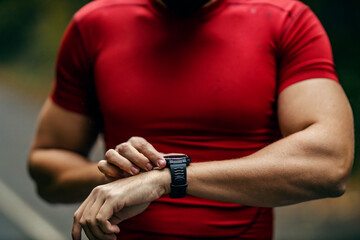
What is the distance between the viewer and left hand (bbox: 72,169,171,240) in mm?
671

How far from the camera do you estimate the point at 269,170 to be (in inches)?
28.5

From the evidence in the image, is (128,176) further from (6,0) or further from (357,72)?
(6,0)

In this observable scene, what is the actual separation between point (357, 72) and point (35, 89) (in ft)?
9.23

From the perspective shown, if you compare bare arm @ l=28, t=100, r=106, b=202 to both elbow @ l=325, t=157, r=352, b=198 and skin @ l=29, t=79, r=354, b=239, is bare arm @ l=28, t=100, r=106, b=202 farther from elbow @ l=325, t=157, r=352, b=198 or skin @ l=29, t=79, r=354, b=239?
elbow @ l=325, t=157, r=352, b=198

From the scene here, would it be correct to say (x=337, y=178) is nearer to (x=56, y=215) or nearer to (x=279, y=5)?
(x=279, y=5)

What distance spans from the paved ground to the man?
5.49 ft

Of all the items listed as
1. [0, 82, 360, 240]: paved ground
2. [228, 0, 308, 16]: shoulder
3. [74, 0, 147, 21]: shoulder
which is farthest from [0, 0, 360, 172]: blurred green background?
[228, 0, 308, 16]: shoulder

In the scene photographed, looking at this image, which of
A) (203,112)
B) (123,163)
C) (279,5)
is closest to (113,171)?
(123,163)

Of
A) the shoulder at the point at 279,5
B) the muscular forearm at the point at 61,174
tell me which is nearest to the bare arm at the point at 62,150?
the muscular forearm at the point at 61,174

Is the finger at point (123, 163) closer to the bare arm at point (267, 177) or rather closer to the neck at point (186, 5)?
the bare arm at point (267, 177)

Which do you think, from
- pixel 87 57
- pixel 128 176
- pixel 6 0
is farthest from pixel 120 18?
pixel 6 0

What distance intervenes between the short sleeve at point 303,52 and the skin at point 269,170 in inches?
0.7

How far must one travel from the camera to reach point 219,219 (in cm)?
83

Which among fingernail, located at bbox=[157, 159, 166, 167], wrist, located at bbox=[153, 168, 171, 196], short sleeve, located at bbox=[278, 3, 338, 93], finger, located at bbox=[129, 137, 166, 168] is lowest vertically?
wrist, located at bbox=[153, 168, 171, 196]
